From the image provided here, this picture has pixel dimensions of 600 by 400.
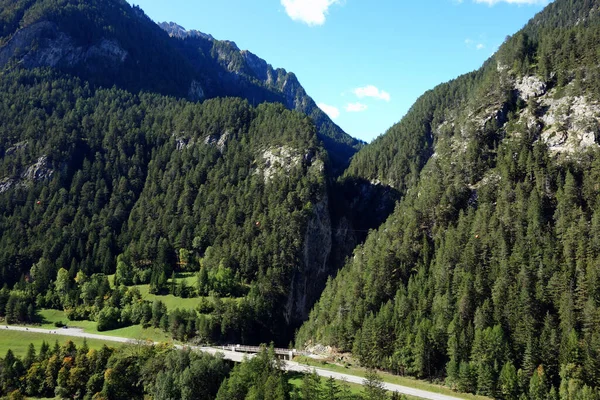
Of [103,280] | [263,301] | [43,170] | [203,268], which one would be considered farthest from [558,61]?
[43,170]

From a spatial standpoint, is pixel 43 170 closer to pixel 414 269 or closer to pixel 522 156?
pixel 414 269

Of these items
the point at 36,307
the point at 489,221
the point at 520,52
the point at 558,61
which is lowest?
the point at 36,307

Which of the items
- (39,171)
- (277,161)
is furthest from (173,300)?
(39,171)

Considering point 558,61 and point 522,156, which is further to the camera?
point 558,61

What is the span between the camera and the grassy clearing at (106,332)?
377 feet

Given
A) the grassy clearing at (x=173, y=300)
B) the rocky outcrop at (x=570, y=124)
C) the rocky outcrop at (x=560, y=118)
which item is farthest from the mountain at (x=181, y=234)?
the rocky outcrop at (x=570, y=124)

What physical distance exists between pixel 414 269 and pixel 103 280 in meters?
96.2

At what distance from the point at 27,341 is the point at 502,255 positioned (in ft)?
398

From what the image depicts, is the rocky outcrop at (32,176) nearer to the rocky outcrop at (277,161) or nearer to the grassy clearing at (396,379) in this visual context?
the rocky outcrop at (277,161)

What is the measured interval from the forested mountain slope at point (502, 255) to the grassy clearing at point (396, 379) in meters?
2.46

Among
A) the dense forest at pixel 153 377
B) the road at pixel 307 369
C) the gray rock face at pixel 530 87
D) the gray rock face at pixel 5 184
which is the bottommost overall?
the dense forest at pixel 153 377

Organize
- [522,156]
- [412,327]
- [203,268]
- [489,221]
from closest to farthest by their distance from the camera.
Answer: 1. [412,327]
2. [489,221]
3. [522,156]
4. [203,268]

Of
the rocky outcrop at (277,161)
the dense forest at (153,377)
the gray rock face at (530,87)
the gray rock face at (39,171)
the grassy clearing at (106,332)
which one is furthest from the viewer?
the gray rock face at (39,171)

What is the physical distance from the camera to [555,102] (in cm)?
14200
